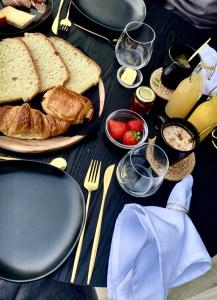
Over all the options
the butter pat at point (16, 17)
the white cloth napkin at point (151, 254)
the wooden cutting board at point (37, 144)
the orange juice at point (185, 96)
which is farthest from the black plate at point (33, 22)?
the white cloth napkin at point (151, 254)

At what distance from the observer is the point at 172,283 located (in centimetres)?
84

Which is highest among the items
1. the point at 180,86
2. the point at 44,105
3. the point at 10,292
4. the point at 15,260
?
the point at 180,86

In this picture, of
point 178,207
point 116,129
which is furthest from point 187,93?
point 178,207

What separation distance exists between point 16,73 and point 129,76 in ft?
1.17

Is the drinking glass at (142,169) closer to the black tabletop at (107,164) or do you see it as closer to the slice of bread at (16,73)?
the black tabletop at (107,164)

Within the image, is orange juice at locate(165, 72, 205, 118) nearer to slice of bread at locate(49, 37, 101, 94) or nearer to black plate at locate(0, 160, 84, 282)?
slice of bread at locate(49, 37, 101, 94)

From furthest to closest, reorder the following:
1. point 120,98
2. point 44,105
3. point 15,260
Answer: point 120,98 → point 44,105 → point 15,260

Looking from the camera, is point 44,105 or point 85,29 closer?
point 44,105

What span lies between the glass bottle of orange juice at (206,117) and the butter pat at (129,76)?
24 cm

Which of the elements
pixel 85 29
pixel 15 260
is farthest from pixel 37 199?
pixel 85 29

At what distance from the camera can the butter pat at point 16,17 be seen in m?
1.11

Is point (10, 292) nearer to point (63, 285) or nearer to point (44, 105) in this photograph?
point (63, 285)

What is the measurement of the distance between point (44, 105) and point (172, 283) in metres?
0.58

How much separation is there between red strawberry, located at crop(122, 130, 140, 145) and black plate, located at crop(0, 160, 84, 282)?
0.20 metres
